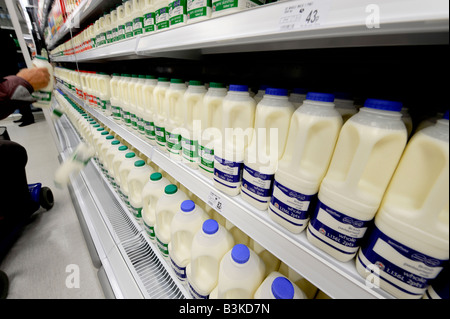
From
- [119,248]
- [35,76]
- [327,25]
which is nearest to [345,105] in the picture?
[327,25]

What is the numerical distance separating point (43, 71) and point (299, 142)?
2.38 metres

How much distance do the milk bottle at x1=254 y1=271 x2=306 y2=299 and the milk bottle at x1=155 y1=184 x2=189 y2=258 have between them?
20.1 inches

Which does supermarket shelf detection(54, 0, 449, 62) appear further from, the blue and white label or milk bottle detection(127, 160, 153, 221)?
milk bottle detection(127, 160, 153, 221)

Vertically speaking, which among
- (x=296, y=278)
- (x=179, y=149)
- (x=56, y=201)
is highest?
(x=179, y=149)

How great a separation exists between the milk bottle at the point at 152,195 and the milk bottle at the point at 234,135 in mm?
538

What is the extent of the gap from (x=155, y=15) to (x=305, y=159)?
35.6 inches

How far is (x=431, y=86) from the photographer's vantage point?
0.50 meters

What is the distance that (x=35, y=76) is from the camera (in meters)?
1.64

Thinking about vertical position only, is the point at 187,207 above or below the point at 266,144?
below

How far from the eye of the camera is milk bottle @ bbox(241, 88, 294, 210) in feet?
1.61

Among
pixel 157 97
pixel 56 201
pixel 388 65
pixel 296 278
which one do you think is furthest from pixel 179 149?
pixel 56 201

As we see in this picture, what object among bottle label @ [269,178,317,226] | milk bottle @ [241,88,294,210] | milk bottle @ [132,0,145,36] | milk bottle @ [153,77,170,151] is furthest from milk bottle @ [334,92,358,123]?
milk bottle @ [132,0,145,36]

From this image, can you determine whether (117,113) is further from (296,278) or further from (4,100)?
(296,278)

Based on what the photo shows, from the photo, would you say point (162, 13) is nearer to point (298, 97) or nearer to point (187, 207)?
point (298, 97)
